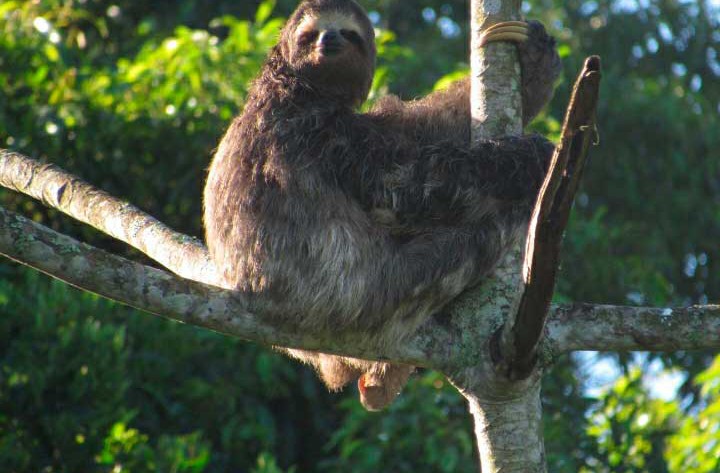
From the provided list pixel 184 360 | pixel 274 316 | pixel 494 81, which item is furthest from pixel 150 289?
pixel 184 360

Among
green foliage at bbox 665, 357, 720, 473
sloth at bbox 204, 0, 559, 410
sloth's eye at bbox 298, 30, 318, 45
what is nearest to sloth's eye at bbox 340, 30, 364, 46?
sloth's eye at bbox 298, 30, 318, 45

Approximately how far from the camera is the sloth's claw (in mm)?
4770

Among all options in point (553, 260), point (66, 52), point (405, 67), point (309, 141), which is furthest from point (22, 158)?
point (405, 67)

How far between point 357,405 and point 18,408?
272cm

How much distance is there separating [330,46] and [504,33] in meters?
1.05

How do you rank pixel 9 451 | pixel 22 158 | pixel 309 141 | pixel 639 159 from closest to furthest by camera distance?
pixel 309 141
pixel 22 158
pixel 9 451
pixel 639 159

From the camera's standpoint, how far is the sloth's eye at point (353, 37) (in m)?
5.53

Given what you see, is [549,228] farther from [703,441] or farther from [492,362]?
[703,441]

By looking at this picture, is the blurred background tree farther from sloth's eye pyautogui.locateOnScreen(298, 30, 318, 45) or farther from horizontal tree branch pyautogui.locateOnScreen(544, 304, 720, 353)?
horizontal tree branch pyautogui.locateOnScreen(544, 304, 720, 353)

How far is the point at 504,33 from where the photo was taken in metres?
4.77

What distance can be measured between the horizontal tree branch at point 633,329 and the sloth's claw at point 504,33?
4.48 ft

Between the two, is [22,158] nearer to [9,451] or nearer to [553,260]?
[9,451]

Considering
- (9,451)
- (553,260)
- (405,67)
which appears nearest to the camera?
(553,260)

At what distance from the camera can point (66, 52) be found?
9.71 metres
